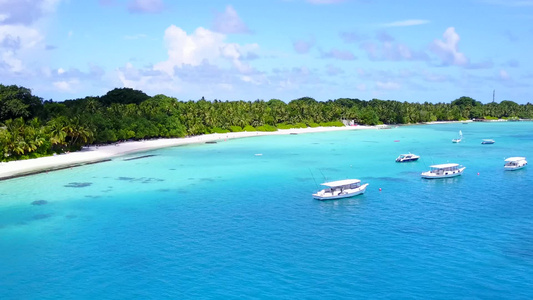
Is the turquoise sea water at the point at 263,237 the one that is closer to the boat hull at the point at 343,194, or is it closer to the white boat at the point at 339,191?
the boat hull at the point at 343,194

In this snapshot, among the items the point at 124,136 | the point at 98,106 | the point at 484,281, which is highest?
the point at 98,106

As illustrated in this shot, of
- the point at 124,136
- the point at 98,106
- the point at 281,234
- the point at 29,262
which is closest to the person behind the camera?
the point at 29,262

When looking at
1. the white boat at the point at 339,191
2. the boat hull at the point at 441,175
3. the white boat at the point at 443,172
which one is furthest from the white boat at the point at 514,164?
the white boat at the point at 339,191

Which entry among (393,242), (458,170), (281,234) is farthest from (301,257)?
(458,170)

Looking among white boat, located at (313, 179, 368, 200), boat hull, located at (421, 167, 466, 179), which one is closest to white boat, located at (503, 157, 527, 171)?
boat hull, located at (421, 167, 466, 179)

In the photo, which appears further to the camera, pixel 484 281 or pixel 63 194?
pixel 63 194

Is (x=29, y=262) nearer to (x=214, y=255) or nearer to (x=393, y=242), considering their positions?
(x=214, y=255)
